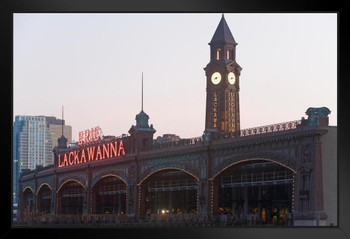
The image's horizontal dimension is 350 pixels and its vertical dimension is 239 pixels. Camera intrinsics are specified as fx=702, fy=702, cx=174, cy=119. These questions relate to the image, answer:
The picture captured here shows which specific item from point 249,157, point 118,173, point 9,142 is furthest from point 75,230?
point 118,173

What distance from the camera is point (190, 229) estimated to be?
Result: 1246 cm

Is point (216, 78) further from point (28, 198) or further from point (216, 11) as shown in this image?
point (216, 11)

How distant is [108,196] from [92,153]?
31.5ft

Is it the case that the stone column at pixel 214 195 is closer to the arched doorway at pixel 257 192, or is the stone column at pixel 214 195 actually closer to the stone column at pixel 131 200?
the arched doorway at pixel 257 192

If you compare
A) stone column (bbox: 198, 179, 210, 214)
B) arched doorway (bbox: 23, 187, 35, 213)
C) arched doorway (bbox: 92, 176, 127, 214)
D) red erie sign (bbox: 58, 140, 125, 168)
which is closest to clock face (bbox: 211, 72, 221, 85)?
arched doorway (bbox: 92, 176, 127, 214)

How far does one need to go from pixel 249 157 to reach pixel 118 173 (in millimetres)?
26986

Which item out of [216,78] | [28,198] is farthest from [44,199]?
[216,78]

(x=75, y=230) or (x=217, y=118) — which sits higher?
(x=217, y=118)

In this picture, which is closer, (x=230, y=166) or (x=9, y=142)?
(x=9, y=142)

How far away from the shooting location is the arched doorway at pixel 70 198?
107 meters

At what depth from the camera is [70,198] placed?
369 feet

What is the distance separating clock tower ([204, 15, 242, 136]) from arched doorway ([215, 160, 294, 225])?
35.6 metres

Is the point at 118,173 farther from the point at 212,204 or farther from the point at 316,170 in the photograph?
the point at 316,170

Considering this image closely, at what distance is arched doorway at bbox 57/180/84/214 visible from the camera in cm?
10725
